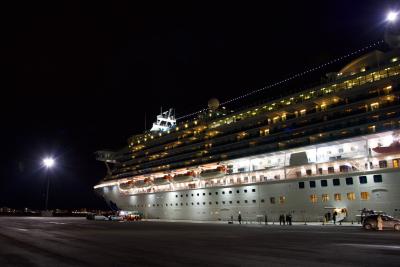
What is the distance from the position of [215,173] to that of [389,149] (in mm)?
24820

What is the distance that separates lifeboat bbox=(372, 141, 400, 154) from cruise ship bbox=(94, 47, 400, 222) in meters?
0.09

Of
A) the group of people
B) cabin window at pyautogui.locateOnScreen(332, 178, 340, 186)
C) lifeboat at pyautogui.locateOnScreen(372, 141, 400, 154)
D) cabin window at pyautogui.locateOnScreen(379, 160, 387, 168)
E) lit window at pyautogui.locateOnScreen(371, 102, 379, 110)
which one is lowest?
the group of people

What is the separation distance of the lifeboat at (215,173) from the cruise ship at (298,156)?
15 cm

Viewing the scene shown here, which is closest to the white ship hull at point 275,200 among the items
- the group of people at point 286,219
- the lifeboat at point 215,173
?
the lifeboat at point 215,173

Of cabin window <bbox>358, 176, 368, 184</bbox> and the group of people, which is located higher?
cabin window <bbox>358, 176, 368, 184</bbox>

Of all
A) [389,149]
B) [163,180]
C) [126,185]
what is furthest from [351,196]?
[126,185]

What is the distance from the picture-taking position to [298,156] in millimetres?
41031

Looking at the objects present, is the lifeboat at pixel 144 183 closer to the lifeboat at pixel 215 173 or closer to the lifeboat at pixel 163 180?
the lifeboat at pixel 163 180

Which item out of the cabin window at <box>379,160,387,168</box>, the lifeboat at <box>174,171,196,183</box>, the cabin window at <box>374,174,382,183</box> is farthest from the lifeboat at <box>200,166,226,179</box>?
the cabin window at <box>379,160,387,168</box>

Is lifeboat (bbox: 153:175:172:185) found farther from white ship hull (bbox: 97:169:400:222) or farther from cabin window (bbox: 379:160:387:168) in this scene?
cabin window (bbox: 379:160:387:168)

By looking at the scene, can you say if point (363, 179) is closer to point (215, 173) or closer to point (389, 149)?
point (389, 149)

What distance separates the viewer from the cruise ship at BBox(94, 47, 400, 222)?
1364 inches

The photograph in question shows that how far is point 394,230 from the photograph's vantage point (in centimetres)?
2483

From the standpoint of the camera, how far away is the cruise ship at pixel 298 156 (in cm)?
3466
